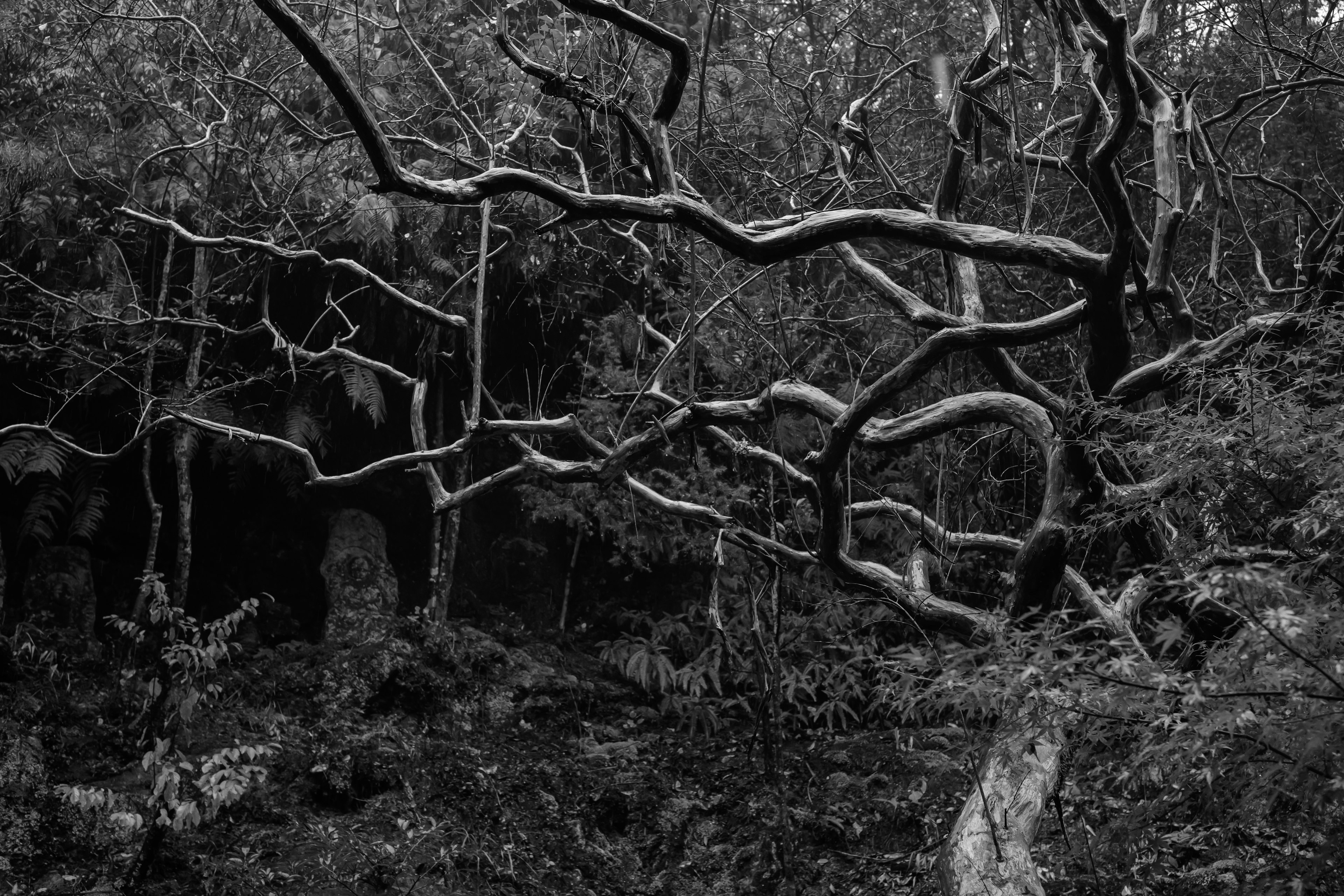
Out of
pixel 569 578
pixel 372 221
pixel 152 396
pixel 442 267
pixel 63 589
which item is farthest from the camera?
pixel 569 578

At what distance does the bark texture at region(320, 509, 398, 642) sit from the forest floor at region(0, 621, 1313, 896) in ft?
1.13

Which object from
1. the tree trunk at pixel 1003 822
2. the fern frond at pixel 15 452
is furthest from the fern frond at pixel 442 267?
the tree trunk at pixel 1003 822

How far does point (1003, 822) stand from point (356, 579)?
230 inches

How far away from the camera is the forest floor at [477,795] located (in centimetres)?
535

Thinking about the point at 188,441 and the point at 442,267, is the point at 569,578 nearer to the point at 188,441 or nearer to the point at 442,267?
the point at 442,267

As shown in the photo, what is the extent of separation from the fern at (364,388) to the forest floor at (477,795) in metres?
1.66

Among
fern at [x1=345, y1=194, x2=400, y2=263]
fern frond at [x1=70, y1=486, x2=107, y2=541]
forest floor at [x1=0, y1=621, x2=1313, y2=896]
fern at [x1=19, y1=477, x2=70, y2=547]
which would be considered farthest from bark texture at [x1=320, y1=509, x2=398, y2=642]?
fern at [x1=345, y1=194, x2=400, y2=263]

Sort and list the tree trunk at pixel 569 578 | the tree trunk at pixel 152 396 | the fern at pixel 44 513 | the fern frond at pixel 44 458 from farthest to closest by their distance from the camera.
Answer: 1. the tree trunk at pixel 569 578
2. the fern at pixel 44 513
3. the fern frond at pixel 44 458
4. the tree trunk at pixel 152 396

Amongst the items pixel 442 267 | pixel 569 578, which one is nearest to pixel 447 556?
pixel 569 578

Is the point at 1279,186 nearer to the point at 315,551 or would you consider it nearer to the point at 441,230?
the point at 441,230

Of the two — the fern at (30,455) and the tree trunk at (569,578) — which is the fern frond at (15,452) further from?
the tree trunk at (569,578)

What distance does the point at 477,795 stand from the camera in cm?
627

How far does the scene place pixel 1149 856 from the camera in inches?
196

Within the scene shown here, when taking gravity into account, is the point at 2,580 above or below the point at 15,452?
below
